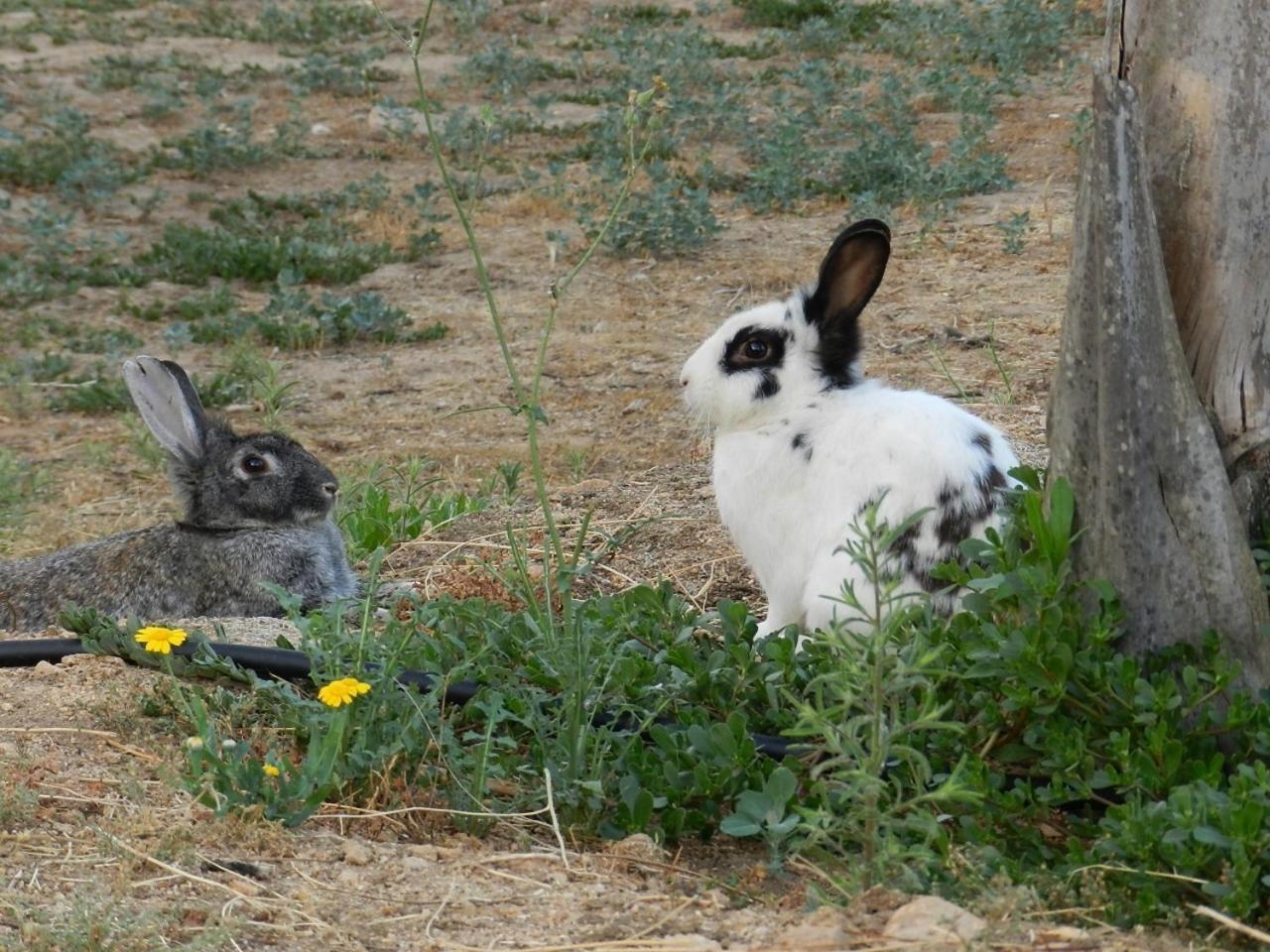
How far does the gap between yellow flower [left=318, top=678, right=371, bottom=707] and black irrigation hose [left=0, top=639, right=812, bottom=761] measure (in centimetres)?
25

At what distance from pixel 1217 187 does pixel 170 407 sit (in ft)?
12.7

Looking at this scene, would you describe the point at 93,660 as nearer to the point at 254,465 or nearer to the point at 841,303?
the point at 254,465

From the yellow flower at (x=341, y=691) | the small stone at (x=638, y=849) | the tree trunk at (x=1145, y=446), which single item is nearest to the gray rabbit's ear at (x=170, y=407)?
the yellow flower at (x=341, y=691)

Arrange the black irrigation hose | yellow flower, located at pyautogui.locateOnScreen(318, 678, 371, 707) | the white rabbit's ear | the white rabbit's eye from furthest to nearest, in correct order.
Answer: the white rabbit's eye < the white rabbit's ear < the black irrigation hose < yellow flower, located at pyautogui.locateOnScreen(318, 678, 371, 707)

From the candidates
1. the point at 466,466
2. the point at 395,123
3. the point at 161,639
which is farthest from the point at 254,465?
the point at 395,123

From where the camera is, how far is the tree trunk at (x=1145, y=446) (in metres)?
3.85

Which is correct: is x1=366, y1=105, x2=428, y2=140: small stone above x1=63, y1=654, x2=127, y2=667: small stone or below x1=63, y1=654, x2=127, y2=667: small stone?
above

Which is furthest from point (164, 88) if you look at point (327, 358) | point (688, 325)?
point (688, 325)

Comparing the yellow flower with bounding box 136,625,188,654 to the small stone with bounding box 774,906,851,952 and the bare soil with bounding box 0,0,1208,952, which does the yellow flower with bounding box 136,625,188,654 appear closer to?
the bare soil with bounding box 0,0,1208,952

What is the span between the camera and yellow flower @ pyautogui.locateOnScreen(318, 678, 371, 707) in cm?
382

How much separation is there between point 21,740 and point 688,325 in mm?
6358

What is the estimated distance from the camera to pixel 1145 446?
3875 mm

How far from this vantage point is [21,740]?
418cm

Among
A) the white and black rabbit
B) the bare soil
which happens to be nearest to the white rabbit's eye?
the white and black rabbit
